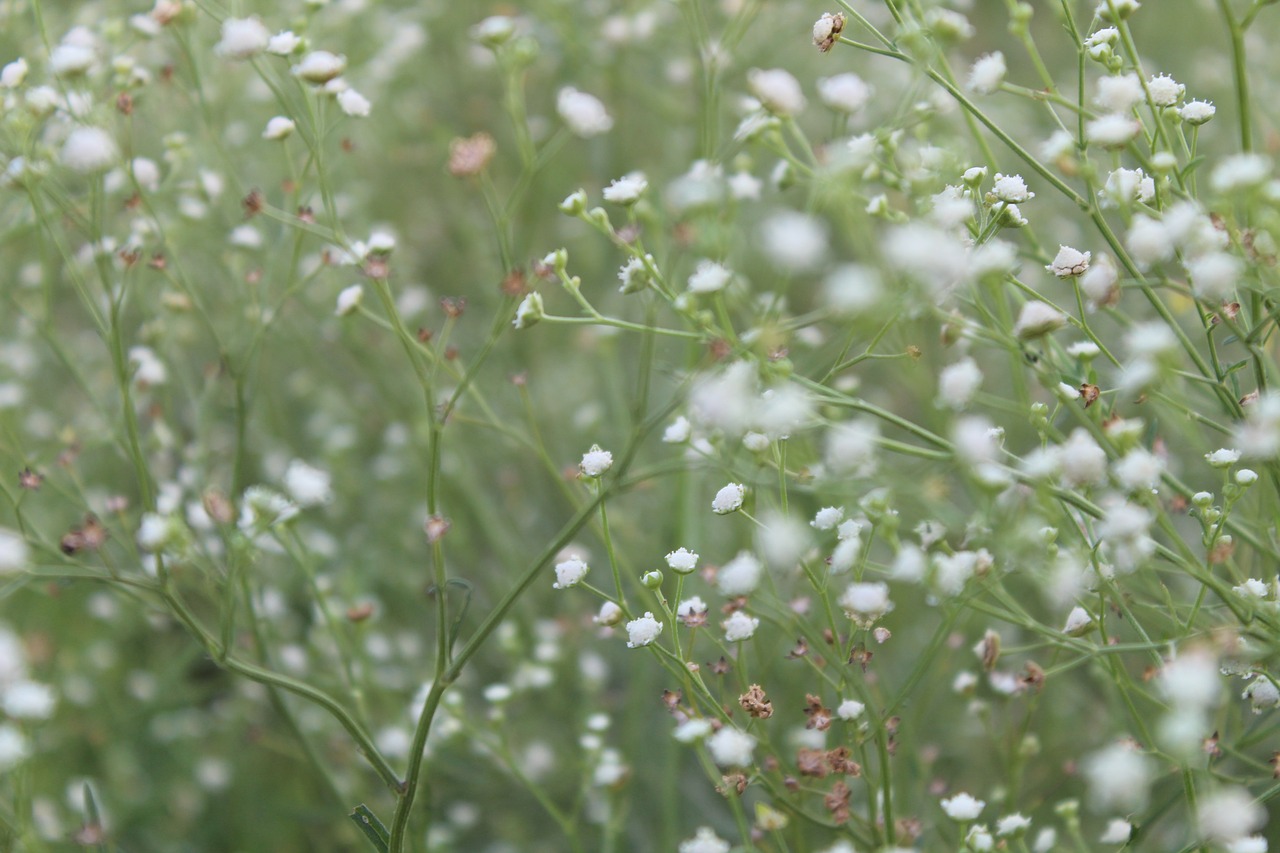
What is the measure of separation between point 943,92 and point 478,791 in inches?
37.8

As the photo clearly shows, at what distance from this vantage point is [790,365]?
2.05 feet

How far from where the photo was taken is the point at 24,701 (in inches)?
28.8

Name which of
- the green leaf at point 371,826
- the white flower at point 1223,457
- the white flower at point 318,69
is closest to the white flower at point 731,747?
the green leaf at point 371,826

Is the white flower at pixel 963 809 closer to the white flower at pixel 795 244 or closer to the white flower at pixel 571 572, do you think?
the white flower at pixel 571 572

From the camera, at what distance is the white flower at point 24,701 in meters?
0.72

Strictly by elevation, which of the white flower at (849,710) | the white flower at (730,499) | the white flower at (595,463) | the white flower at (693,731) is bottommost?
the white flower at (849,710)

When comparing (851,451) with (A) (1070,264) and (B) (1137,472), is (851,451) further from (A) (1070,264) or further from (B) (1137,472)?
(A) (1070,264)

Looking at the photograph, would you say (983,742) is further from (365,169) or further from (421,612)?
(365,169)

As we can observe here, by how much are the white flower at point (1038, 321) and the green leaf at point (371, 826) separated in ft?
1.64

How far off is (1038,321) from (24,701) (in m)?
0.67

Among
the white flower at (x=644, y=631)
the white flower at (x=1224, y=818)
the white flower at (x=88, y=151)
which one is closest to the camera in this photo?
the white flower at (x=1224, y=818)

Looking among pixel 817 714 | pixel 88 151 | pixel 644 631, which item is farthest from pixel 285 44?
pixel 817 714

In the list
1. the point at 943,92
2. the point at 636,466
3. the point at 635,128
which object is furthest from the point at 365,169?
the point at 943,92

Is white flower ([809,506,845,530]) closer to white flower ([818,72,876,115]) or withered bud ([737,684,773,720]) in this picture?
withered bud ([737,684,773,720])
